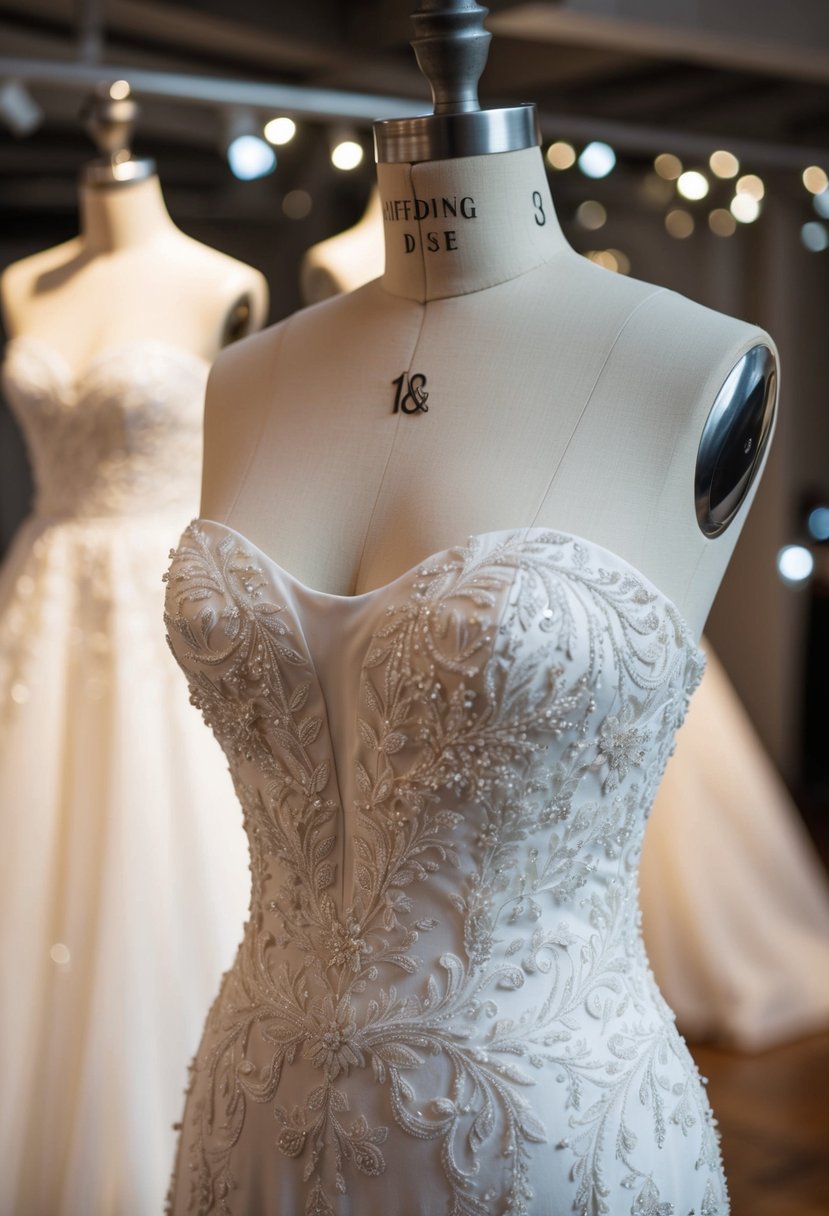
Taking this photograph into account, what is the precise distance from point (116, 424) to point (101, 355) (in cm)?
15

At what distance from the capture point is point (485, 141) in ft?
4.56

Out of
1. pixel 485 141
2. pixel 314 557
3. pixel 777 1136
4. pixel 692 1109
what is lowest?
pixel 777 1136

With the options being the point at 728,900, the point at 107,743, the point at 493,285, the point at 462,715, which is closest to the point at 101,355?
the point at 107,743

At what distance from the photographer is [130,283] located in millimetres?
2926

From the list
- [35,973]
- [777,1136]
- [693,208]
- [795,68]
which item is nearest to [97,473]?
[35,973]

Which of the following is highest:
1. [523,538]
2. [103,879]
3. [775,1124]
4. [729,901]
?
[523,538]

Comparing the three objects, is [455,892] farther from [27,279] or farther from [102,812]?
[27,279]

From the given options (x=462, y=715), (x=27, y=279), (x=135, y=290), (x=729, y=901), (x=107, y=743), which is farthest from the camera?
(x=729, y=901)

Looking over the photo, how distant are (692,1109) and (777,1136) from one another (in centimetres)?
214

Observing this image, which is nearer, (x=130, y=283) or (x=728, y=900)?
(x=130, y=283)

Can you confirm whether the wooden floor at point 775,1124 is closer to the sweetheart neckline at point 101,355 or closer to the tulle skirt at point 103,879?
the tulle skirt at point 103,879

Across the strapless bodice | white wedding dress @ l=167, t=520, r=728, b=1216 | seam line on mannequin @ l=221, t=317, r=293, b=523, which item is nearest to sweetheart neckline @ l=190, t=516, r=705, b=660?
white wedding dress @ l=167, t=520, r=728, b=1216

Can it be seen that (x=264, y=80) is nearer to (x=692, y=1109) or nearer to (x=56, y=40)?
(x=56, y=40)

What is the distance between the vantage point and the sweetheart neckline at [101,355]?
9.21ft
